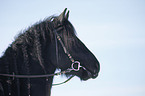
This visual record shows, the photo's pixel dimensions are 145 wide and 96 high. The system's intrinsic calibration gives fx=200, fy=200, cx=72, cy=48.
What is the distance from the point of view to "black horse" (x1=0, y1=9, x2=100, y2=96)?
4.16 metres

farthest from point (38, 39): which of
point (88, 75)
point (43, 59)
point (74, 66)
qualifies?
point (88, 75)

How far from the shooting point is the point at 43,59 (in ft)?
14.7

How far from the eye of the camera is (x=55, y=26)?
4.88 m

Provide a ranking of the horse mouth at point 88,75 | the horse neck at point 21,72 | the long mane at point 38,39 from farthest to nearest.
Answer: the horse mouth at point 88,75, the long mane at point 38,39, the horse neck at point 21,72

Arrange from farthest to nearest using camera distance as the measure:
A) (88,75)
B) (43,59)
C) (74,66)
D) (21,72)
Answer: (88,75)
(74,66)
(43,59)
(21,72)

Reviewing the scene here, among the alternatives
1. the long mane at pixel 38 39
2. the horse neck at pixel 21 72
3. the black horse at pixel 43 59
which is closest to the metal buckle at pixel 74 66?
the black horse at pixel 43 59

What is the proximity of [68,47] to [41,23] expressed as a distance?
90 centimetres

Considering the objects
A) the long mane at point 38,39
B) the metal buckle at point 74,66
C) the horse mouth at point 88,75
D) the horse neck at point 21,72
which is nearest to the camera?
the horse neck at point 21,72

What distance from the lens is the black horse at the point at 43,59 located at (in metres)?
4.16

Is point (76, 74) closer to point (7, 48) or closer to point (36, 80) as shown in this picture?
point (36, 80)

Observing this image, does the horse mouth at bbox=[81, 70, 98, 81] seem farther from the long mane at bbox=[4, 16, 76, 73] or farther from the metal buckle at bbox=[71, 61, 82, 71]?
the long mane at bbox=[4, 16, 76, 73]

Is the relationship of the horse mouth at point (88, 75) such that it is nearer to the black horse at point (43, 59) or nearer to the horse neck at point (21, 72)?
the black horse at point (43, 59)

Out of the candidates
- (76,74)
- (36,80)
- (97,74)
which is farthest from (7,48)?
(97,74)

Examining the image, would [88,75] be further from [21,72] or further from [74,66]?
[21,72]
